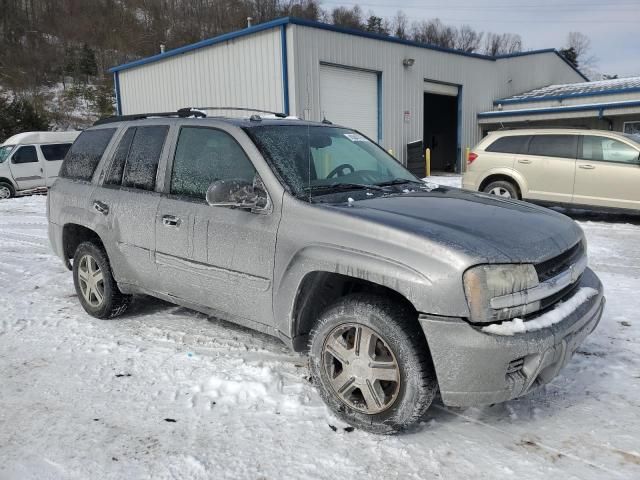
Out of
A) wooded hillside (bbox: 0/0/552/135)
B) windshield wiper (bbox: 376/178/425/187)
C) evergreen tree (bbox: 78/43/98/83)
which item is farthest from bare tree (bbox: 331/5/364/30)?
windshield wiper (bbox: 376/178/425/187)

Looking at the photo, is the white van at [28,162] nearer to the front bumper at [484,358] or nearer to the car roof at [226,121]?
the car roof at [226,121]

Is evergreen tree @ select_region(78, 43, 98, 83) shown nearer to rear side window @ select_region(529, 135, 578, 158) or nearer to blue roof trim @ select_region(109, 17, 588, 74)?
blue roof trim @ select_region(109, 17, 588, 74)

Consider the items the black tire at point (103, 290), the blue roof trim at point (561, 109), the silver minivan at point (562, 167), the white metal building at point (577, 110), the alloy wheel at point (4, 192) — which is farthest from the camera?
the white metal building at point (577, 110)

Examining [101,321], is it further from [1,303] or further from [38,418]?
[38,418]

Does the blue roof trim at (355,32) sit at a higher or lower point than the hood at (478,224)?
higher

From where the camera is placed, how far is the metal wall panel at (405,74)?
16406 millimetres

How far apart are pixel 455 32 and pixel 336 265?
85.6m

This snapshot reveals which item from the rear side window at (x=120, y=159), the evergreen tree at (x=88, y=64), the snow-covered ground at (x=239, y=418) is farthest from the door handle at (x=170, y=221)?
the evergreen tree at (x=88, y=64)

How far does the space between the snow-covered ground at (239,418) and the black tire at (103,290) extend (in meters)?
0.16

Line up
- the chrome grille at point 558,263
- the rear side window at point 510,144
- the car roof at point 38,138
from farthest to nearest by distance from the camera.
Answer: the car roof at point 38,138 < the rear side window at point 510,144 < the chrome grille at point 558,263

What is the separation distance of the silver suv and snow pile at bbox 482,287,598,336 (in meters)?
0.01

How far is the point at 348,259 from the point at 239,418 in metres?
1.15

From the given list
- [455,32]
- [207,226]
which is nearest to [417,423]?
[207,226]

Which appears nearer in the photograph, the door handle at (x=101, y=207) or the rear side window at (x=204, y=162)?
the rear side window at (x=204, y=162)
